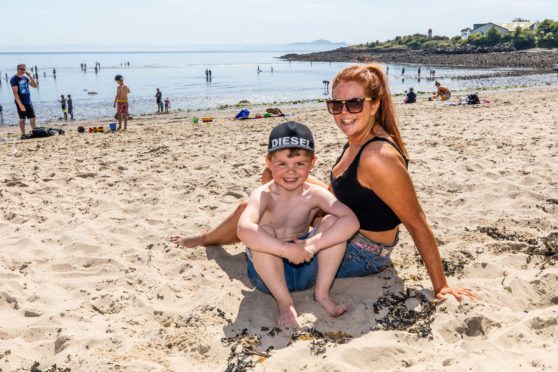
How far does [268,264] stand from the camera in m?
2.96

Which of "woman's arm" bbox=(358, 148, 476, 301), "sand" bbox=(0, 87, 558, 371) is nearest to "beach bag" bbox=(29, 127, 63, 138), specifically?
"sand" bbox=(0, 87, 558, 371)

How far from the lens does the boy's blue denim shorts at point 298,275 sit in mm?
3229

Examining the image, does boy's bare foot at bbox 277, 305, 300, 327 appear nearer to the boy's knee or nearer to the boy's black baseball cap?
the boy's knee

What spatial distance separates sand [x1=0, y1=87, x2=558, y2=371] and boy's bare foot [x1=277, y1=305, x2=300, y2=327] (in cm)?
4

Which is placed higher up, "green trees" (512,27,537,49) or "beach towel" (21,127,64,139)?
"green trees" (512,27,537,49)

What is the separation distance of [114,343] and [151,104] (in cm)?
2959

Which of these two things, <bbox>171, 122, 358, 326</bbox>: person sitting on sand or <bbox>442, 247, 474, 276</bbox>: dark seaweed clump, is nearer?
<bbox>171, 122, 358, 326</bbox>: person sitting on sand

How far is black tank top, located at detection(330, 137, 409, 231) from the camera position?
303cm

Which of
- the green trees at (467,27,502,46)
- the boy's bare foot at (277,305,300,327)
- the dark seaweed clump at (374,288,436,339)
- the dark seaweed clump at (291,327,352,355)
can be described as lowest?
the dark seaweed clump at (291,327,352,355)

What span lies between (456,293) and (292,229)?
3.84ft

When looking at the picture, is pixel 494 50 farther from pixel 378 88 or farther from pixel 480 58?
pixel 378 88

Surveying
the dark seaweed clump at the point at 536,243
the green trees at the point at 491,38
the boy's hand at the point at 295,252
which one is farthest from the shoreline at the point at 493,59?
the boy's hand at the point at 295,252

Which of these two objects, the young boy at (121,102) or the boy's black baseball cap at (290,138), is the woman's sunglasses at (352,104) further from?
the young boy at (121,102)

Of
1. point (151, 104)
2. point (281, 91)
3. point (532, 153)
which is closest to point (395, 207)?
point (532, 153)
